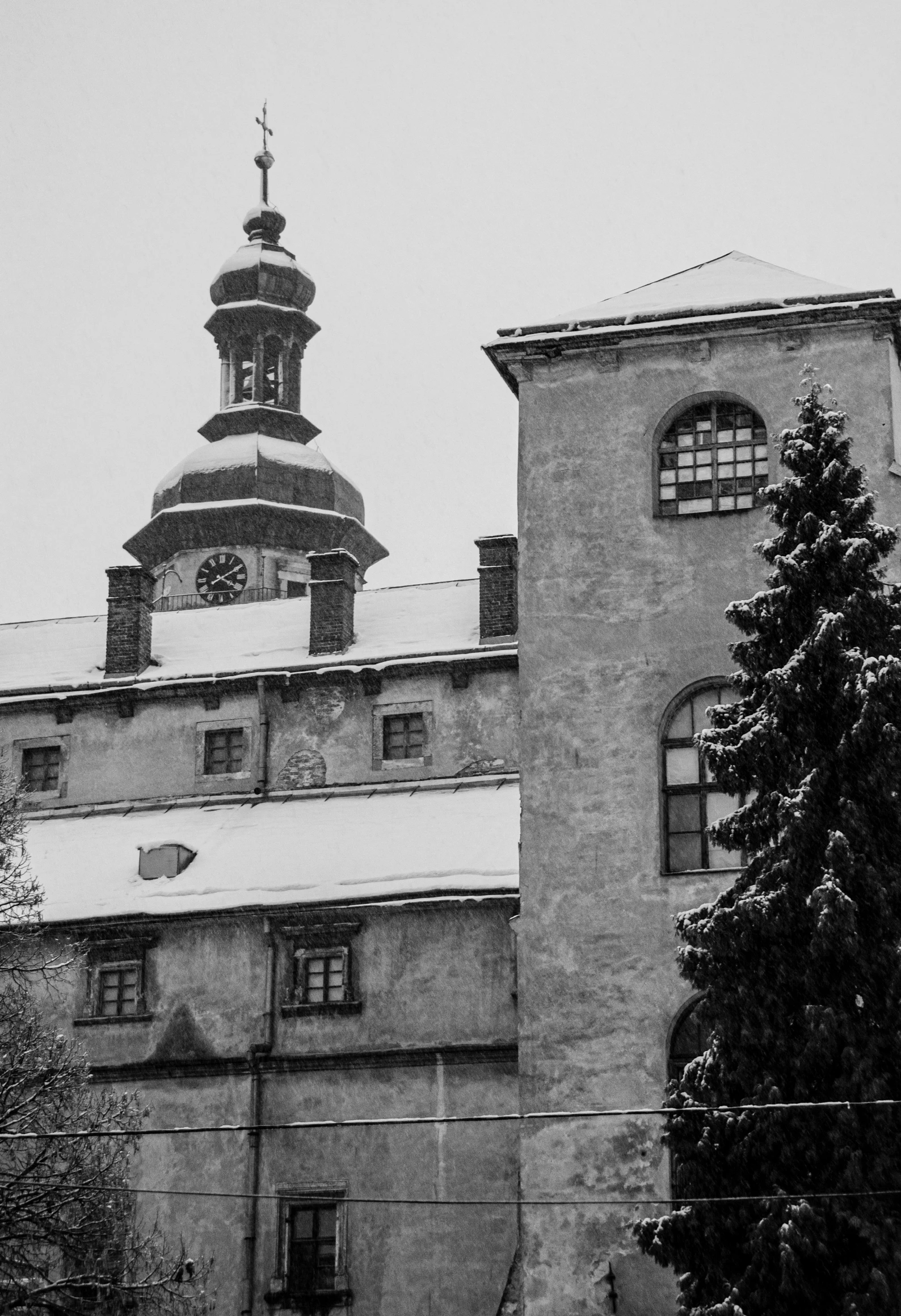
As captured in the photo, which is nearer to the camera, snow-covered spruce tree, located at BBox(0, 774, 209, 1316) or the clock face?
snow-covered spruce tree, located at BBox(0, 774, 209, 1316)

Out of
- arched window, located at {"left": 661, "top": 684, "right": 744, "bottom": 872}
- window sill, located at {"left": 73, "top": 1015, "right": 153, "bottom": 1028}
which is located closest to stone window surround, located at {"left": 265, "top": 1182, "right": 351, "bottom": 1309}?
window sill, located at {"left": 73, "top": 1015, "right": 153, "bottom": 1028}

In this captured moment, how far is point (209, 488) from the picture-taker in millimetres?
55188

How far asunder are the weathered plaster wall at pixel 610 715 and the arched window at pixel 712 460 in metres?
0.24

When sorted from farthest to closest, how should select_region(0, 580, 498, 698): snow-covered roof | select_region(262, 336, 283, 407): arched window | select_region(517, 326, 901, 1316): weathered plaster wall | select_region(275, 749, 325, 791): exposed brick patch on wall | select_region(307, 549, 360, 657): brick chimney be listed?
select_region(262, 336, 283, 407): arched window → select_region(307, 549, 360, 657): brick chimney → select_region(0, 580, 498, 698): snow-covered roof → select_region(275, 749, 325, 791): exposed brick patch on wall → select_region(517, 326, 901, 1316): weathered plaster wall

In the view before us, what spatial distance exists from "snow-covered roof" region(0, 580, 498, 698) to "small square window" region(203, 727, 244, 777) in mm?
1137

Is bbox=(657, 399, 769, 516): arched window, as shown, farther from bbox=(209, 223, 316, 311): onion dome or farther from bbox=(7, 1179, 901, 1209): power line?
bbox=(209, 223, 316, 311): onion dome

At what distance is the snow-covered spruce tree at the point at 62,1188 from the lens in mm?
24531

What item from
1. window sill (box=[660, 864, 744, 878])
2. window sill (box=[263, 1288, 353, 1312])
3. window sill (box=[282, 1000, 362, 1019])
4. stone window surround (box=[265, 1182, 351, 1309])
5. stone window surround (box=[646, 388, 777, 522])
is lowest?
window sill (box=[263, 1288, 353, 1312])

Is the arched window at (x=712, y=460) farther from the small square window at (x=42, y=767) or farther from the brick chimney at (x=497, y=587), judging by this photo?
the small square window at (x=42, y=767)

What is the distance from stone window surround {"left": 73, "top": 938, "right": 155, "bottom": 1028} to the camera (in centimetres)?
3400

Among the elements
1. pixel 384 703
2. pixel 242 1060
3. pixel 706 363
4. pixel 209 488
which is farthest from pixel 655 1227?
pixel 209 488

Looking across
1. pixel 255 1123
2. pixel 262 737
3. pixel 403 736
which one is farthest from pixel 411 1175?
pixel 262 737

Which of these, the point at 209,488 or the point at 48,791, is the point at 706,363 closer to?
the point at 48,791

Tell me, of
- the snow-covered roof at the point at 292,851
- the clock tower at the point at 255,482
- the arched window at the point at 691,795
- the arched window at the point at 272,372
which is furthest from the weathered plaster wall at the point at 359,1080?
the arched window at the point at 272,372
